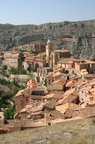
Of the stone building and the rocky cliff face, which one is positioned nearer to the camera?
the stone building

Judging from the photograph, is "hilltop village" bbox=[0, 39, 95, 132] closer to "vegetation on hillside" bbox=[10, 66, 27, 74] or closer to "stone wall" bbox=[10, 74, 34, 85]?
"stone wall" bbox=[10, 74, 34, 85]

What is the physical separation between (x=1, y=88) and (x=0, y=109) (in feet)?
28.6

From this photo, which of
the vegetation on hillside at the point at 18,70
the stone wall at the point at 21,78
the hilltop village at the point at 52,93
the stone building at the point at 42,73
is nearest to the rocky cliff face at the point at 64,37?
the hilltop village at the point at 52,93

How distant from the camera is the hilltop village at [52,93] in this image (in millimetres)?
18298

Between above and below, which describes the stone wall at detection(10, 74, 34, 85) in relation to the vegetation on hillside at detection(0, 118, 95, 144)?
below

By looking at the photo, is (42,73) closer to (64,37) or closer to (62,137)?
(62,137)

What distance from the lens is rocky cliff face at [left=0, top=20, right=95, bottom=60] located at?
3150 inches

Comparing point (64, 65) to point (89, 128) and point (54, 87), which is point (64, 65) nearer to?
point (54, 87)

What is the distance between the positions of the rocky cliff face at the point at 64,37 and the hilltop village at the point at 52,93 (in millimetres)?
24997

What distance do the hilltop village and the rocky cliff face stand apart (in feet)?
82.0

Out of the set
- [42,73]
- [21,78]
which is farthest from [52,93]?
[21,78]

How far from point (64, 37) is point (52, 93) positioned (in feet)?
201

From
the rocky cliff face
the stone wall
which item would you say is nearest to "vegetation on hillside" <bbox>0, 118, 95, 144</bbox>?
the stone wall

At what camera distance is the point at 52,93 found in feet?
92.4
